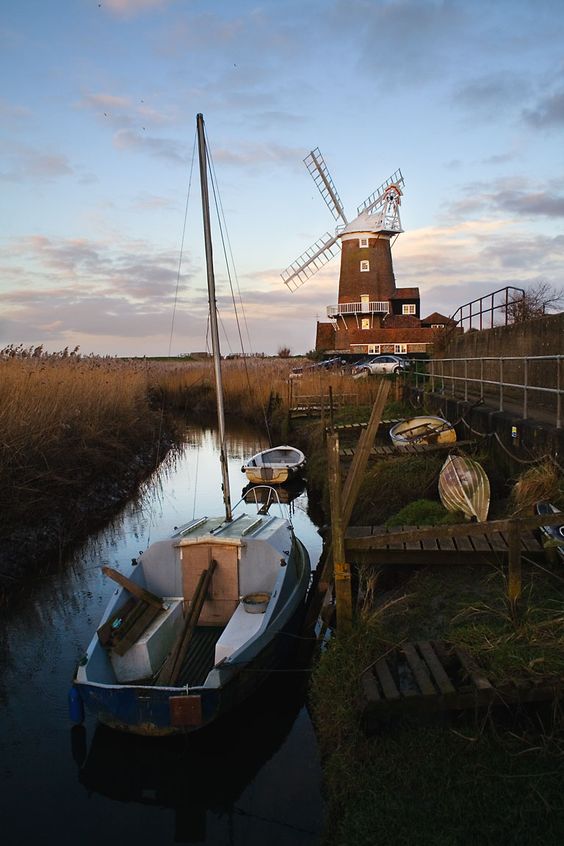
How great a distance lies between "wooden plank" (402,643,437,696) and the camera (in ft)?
14.6

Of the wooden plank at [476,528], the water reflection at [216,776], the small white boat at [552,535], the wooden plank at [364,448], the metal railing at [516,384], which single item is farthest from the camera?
the metal railing at [516,384]

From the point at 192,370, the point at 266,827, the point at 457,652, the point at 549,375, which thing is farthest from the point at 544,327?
the point at 192,370

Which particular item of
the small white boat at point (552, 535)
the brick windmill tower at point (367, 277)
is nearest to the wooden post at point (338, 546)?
the small white boat at point (552, 535)

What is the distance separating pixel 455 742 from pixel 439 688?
1.11 ft

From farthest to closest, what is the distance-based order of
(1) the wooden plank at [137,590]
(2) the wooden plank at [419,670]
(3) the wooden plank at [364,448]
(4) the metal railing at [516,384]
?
(4) the metal railing at [516,384], (1) the wooden plank at [137,590], (3) the wooden plank at [364,448], (2) the wooden plank at [419,670]

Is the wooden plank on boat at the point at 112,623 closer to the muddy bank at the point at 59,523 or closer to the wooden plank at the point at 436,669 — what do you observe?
the wooden plank at the point at 436,669

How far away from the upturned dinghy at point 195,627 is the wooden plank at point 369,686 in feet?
4.49

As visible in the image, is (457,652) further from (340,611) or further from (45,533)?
(45,533)

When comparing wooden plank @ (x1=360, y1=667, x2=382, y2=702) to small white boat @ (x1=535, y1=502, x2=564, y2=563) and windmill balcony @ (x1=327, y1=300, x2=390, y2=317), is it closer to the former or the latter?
small white boat @ (x1=535, y1=502, x2=564, y2=563)

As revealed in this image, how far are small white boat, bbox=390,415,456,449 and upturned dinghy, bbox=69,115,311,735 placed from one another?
500 centimetres

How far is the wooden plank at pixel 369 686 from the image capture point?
4.46 metres

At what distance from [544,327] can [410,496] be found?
18.4ft

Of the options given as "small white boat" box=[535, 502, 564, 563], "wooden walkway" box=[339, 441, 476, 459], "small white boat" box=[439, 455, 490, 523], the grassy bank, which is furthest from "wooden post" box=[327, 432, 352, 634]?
"wooden walkway" box=[339, 441, 476, 459]

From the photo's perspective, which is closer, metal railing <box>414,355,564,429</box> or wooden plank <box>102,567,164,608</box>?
wooden plank <box>102,567,164,608</box>
